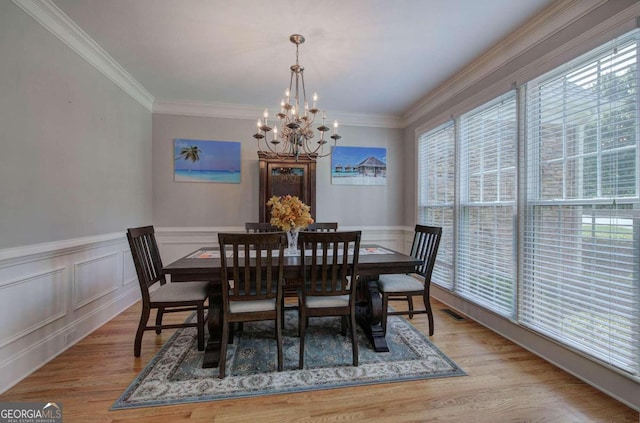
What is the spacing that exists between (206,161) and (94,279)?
1.93 meters

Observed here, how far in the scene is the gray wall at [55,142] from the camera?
1.77 m

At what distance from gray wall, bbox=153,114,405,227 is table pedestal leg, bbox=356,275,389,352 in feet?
6.17

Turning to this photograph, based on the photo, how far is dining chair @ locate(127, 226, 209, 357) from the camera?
2068mm

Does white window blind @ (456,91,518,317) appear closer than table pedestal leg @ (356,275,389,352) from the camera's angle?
No

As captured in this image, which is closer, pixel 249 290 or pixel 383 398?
pixel 383 398

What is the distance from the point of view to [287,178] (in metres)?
3.76

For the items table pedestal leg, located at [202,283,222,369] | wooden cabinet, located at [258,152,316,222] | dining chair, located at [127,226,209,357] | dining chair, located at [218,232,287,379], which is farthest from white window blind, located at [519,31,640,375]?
dining chair, located at [127,226,209,357]

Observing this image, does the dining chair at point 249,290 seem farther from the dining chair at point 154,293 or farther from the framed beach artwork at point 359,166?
the framed beach artwork at point 359,166

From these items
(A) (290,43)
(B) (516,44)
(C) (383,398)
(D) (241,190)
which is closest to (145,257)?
(D) (241,190)

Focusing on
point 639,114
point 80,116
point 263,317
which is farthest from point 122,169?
point 639,114

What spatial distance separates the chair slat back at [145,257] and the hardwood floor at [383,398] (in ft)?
1.91

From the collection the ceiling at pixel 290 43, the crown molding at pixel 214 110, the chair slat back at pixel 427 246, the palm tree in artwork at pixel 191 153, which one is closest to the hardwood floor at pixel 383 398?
the chair slat back at pixel 427 246

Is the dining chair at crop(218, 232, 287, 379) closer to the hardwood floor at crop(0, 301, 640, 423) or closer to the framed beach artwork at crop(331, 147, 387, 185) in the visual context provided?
the hardwood floor at crop(0, 301, 640, 423)

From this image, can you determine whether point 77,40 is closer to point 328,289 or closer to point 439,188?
point 328,289
